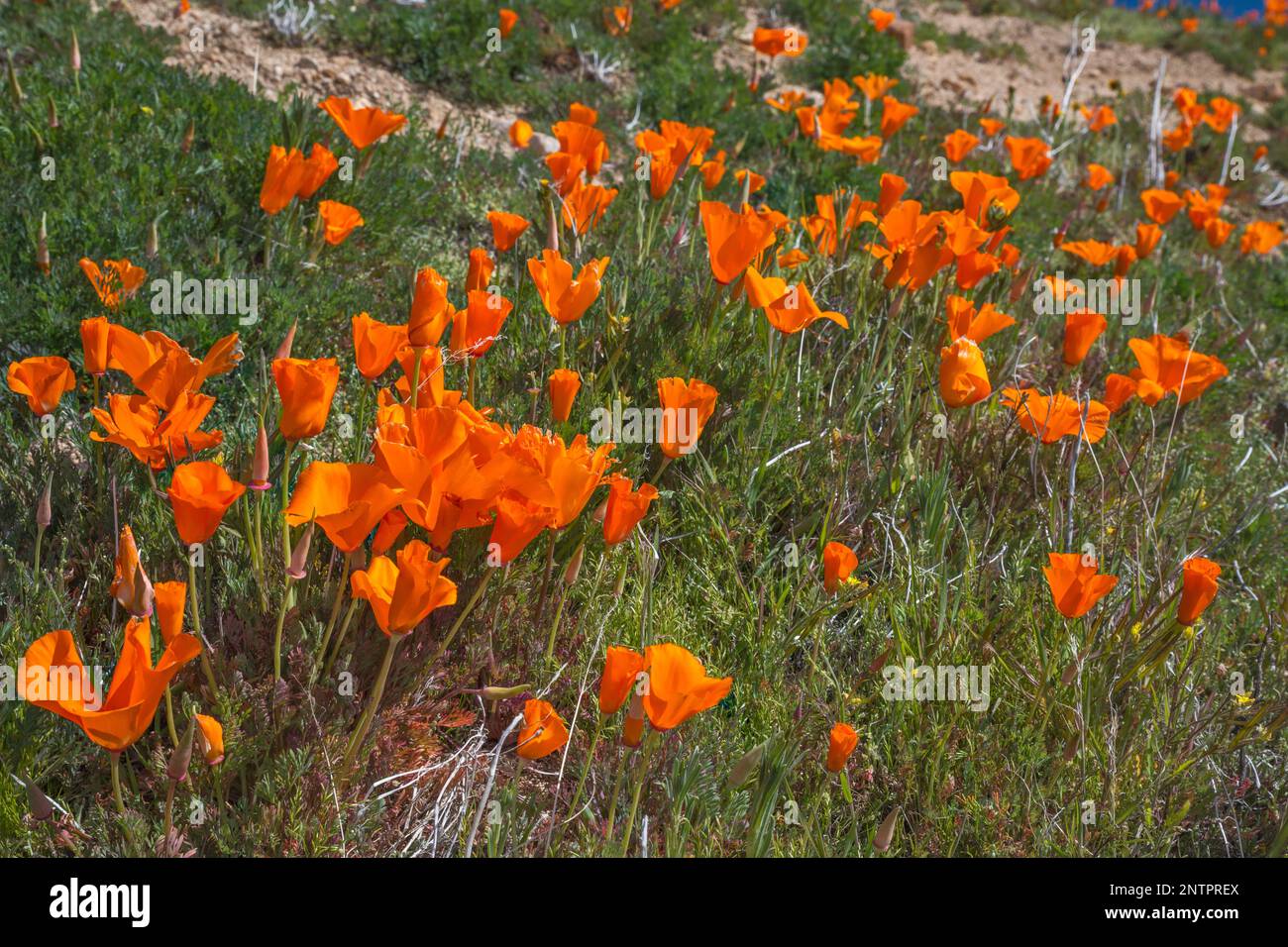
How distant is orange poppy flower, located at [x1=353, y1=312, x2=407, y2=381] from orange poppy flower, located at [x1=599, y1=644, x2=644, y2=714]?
0.76 m

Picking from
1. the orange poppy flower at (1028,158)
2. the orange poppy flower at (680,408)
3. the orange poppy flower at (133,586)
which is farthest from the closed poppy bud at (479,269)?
the orange poppy flower at (1028,158)

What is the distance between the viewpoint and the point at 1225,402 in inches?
166

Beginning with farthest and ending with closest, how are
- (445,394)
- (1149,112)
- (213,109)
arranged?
(1149,112)
(213,109)
(445,394)

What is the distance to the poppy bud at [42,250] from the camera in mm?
2801

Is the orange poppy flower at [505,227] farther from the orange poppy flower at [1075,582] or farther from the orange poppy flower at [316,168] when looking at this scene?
the orange poppy flower at [1075,582]

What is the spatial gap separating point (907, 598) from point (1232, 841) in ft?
2.65

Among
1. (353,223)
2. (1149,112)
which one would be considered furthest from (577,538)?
(1149,112)

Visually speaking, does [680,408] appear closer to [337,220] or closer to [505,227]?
[505,227]

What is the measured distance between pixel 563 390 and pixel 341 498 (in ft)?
2.18

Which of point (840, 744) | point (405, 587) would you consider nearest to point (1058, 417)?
point (840, 744)

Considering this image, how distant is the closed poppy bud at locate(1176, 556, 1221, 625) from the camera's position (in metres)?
1.97

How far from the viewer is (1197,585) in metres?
1.99
